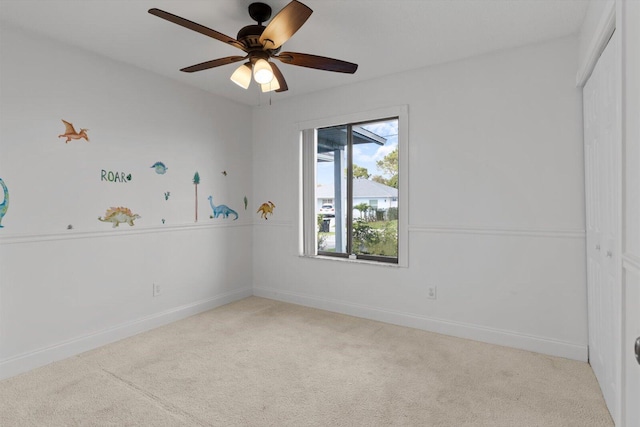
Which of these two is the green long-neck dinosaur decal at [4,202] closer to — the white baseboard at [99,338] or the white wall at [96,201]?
the white wall at [96,201]

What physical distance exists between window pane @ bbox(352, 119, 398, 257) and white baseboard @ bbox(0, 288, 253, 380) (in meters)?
1.79

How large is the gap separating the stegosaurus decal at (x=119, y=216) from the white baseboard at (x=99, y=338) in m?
0.91

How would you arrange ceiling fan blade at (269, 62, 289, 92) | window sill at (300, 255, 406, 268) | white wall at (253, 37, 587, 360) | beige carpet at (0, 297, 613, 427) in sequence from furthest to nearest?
window sill at (300, 255, 406, 268) → white wall at (253, 37, 587, 360) → ceiling fan blade at (269, 62, 289, 92) → beige carpet at (0, 297, 613, 427)

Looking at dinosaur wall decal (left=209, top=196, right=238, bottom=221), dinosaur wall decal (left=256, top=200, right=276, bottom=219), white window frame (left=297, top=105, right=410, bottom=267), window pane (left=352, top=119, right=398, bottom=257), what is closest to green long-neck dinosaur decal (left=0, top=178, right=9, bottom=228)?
dinosaur wall decal (left=209, top=196, right=238, bottom=221)

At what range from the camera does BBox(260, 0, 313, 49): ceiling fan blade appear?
1.73 meters

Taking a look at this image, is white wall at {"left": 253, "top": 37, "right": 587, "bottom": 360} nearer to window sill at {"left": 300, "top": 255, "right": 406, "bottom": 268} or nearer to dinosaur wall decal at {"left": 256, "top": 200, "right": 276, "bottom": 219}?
window sill at {"left": 300, "top": 255, "right": 406, "bottom": 268}

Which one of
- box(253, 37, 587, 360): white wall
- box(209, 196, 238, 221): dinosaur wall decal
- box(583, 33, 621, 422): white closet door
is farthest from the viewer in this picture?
box(209, 196, 238, 221): dinosaur wall decal

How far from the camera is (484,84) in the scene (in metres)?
2.96

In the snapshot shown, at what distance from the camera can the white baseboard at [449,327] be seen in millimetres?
2680

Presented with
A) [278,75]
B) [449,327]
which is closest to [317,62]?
[278,75]

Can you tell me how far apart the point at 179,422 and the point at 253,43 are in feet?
7.33

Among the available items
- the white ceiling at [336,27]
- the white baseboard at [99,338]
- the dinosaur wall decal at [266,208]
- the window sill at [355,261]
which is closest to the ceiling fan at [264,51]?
the white ceiling at [336,27]

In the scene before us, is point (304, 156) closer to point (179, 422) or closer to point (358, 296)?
point (358, 296)

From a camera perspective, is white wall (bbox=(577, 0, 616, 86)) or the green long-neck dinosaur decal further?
the green long-neck dinosaur decal
